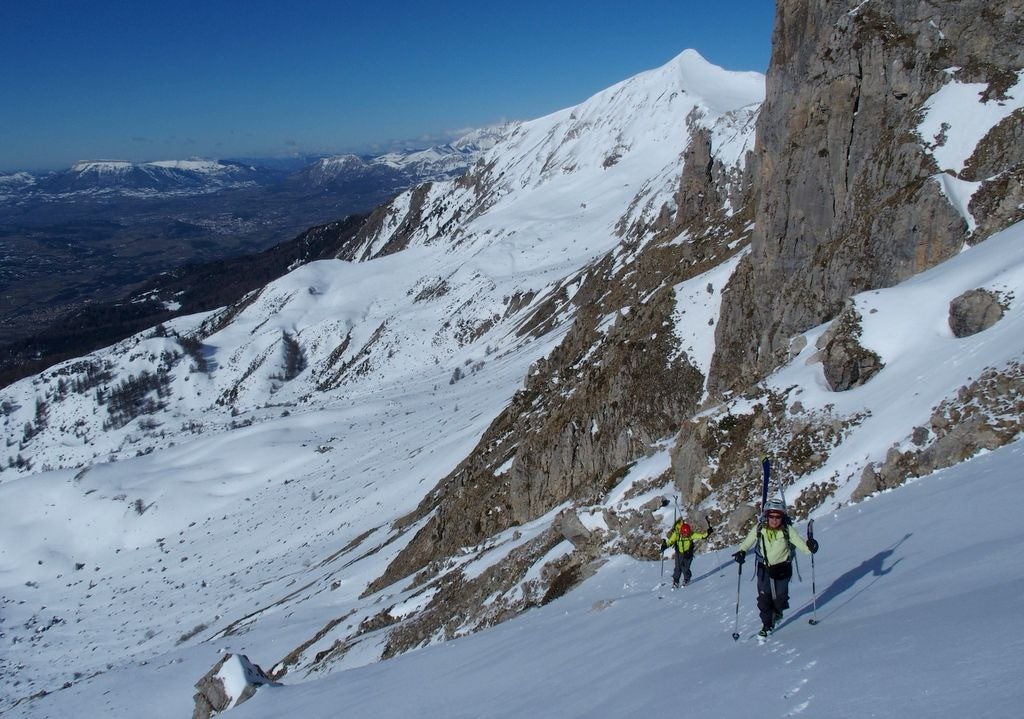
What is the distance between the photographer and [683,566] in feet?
42.0

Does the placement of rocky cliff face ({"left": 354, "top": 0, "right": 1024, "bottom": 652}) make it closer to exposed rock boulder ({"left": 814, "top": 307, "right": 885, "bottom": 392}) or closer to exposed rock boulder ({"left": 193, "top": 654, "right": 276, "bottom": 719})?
exposed rock boulder ({"left": 814, "top": 307, "right": 885, "bottom": 392})

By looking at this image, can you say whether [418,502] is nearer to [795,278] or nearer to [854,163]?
[795,278]

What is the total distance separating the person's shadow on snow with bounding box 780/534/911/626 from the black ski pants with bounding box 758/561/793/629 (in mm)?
361

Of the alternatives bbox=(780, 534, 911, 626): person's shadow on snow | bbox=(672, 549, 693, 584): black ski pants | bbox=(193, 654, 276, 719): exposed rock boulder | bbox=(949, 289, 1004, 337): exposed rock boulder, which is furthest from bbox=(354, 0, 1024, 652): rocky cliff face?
bbox=(193, 654, 276, 719): exposed rock boulder

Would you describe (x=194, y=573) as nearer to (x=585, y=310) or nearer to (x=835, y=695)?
(x=585, y=310)

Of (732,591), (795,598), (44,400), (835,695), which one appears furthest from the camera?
(44,400)

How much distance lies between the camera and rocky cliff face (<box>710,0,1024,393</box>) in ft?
65.3

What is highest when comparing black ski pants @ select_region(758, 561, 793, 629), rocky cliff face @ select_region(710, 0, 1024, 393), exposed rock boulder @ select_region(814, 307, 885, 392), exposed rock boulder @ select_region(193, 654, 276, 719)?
rocky cliff face @ select_region(710, 0, 1024, 393)

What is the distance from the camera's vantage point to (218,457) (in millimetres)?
82812

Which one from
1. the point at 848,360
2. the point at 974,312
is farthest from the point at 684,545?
the point at 974,312

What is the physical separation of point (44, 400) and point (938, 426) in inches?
7086

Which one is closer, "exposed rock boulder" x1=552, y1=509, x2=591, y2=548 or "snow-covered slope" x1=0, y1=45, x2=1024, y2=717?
"snow-covered slope" x1=0, y1=45, x2=1024, y2=717

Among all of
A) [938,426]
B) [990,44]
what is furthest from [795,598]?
[990,44]

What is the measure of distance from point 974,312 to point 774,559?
418 inches
